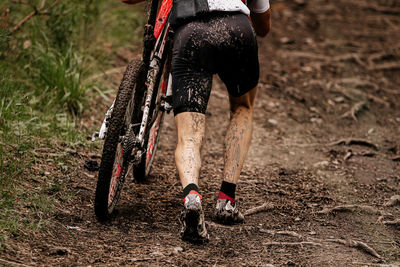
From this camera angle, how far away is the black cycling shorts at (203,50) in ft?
8.71

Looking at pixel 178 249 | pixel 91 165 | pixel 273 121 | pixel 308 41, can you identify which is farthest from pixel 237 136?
pixel 308 41

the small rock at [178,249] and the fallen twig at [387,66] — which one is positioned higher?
Answer: the small rock at [178,249]

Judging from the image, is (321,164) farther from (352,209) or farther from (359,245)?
(359,245)

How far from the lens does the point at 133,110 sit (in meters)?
2.96

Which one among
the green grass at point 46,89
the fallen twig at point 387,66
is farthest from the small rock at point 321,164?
the fallen twig at point 387,66

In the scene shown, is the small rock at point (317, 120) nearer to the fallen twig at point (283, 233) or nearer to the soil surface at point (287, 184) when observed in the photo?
the soil surface at point (287, 184)

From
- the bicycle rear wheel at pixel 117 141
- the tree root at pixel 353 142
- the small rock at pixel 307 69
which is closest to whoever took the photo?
the bicycle rear wheel at pixel 117 141

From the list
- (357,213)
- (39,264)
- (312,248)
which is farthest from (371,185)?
(39,264)

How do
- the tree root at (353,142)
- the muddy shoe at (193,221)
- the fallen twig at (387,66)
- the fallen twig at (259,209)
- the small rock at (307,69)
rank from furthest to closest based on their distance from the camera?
the fallen twig at (387,66) → the small rock at (307,69) → the tree root at (353,142) → the fallen twig at (259,209) → the muddy shoe at (193,221)

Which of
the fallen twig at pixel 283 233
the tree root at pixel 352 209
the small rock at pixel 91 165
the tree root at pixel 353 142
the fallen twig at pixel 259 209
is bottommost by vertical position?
the tree root at pixel 353 142

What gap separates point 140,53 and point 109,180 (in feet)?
2.80

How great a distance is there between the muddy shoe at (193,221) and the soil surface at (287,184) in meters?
0.07

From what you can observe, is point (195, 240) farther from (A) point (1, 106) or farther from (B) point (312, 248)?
(A) point (1, 106)

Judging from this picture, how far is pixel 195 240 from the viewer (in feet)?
8.48
